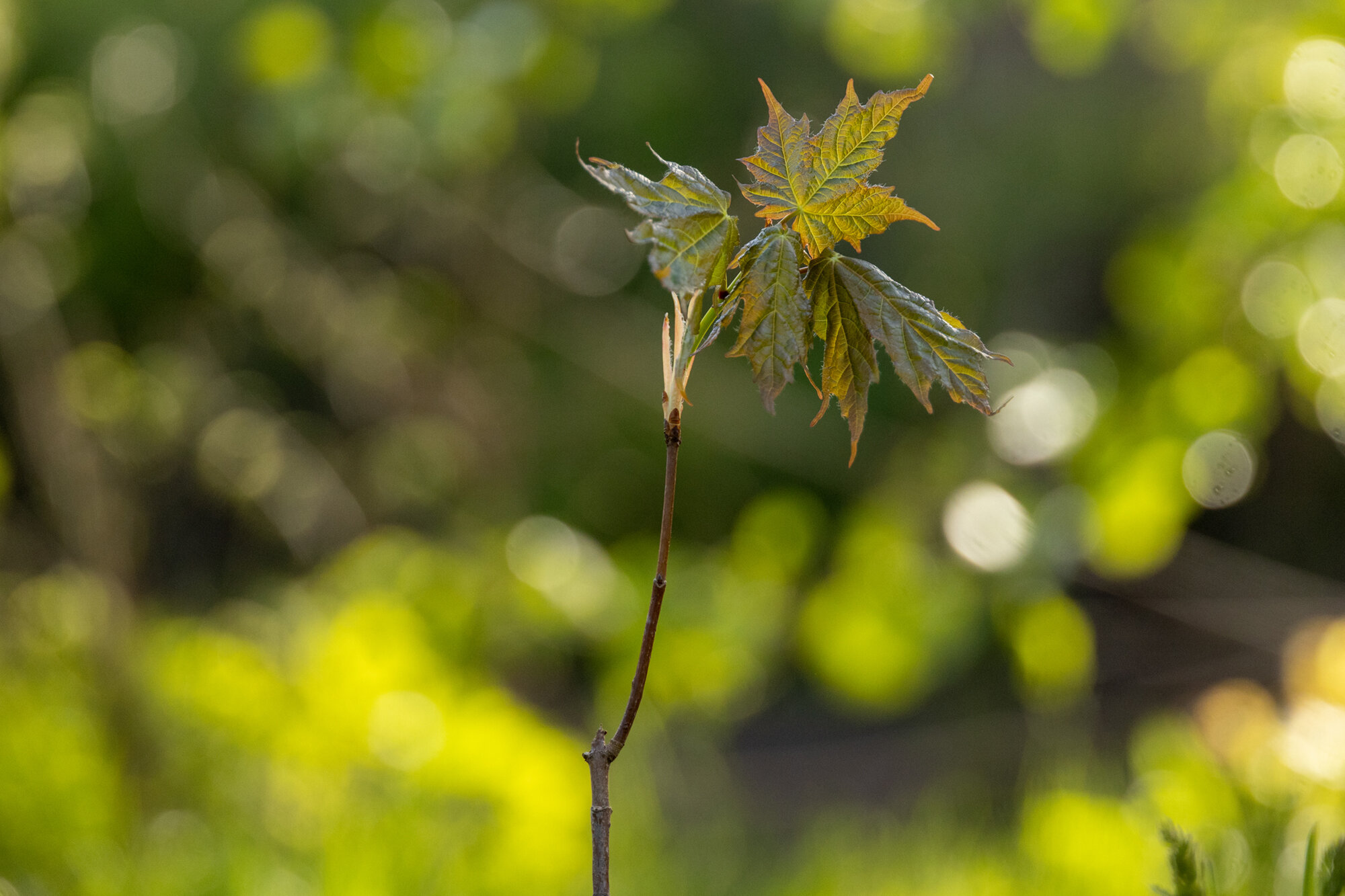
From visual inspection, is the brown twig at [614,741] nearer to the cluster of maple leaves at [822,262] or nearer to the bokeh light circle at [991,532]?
the cluster of maple leaves at [822,262]

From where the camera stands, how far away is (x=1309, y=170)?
1271 mm

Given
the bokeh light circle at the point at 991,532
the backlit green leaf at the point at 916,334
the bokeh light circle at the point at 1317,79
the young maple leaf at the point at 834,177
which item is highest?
the bokeh light circle at the point at 1317,79

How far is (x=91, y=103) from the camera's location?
2191 mm

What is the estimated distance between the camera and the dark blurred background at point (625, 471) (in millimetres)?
1239

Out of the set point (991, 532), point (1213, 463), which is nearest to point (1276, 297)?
point (1213, 463)

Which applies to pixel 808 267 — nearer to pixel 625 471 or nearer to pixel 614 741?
pixel 614 741

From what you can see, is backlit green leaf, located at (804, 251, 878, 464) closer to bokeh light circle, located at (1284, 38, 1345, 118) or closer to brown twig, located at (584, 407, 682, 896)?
brown twig, located at (584, 407, 682, 896)

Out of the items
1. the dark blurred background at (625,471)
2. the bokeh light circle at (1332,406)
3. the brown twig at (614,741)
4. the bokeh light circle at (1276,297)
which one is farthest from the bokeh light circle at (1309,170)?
the brown twig at (614,741)

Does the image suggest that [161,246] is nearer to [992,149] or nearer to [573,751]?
[573,751]

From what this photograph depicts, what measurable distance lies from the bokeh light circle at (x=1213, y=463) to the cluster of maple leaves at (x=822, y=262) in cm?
111

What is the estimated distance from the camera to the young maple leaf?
0.37 meters

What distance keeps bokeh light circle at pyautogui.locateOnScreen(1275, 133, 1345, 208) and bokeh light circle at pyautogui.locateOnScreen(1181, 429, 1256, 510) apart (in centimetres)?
32

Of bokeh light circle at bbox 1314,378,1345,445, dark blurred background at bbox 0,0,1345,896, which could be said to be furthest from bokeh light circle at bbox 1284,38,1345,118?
bokeh light circle at bbox 1314,378,1345,445

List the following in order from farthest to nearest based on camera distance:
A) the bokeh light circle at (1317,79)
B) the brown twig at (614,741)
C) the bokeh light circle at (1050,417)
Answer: the bokeh light circle at (1050,417) → the bokeh light circle at (1317,79) → the brown twig at (614,741)
